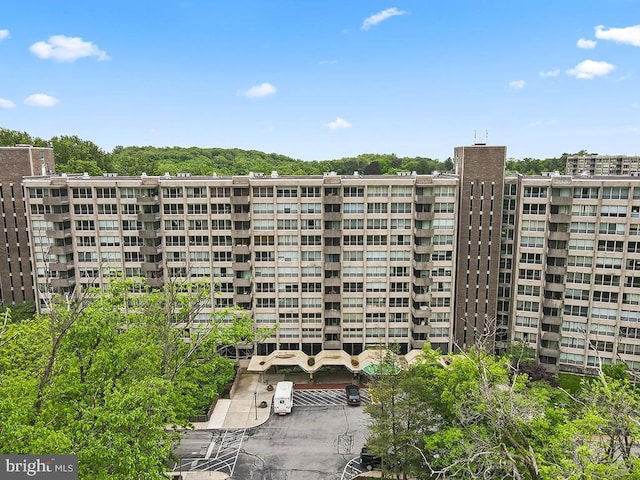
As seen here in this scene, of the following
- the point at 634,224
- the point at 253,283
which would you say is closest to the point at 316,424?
the point at 253,283

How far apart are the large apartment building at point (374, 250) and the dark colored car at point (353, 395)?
7.90 metres

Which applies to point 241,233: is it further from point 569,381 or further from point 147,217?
point 569,381

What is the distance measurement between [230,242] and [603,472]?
54765 millimetres

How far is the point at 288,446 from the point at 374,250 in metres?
29.0

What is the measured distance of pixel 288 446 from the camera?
50.0 m

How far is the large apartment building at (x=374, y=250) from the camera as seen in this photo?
6359 cm

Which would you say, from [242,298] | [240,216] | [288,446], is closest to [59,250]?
[240,216]

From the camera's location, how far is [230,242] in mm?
67625

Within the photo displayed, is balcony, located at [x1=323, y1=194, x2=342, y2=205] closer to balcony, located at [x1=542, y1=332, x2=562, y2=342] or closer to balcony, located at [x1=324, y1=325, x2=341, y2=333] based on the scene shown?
balcony, located at [x1=324, y1=325, x2=341, y2=333]

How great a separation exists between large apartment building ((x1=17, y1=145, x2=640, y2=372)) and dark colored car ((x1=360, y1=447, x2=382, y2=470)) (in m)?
20.0

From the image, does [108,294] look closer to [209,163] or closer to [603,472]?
[603,472]

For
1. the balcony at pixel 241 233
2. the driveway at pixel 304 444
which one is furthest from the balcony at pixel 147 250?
the driveway at pixel 304 444

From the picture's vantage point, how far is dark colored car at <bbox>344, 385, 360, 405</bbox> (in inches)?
2297

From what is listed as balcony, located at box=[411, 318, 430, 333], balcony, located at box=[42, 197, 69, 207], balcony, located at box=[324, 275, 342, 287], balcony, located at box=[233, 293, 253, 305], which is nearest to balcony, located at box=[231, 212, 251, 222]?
balcony, located at box=[233, 293, 253, 305]
